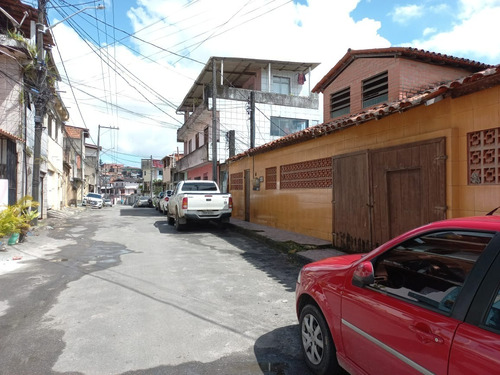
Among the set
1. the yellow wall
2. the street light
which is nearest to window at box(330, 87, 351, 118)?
the yellow wall

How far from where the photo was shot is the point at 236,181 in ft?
57.3

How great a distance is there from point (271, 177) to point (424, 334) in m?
11.3

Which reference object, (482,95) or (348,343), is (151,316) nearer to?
(348,343)

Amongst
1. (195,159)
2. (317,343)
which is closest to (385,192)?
(317,343)

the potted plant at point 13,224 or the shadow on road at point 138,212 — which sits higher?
the potted plant at point 13,224

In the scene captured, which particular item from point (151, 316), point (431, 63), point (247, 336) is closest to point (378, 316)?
point (247, 336)

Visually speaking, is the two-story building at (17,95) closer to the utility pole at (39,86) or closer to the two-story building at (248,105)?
the utility pole at (39,86)

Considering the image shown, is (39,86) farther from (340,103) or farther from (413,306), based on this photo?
(413,306)

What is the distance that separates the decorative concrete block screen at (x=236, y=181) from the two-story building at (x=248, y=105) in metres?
1.83

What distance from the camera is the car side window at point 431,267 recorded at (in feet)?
6.45

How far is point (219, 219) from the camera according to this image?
13109 millimetres

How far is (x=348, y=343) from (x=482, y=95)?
14.5ft

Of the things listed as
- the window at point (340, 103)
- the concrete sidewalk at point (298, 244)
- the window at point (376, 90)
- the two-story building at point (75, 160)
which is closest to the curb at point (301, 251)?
the concrete sidewalk at point (298, 244)

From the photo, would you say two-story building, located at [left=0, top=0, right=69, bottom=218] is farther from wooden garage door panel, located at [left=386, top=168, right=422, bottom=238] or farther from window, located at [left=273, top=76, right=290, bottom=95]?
window, located at [left=273, top=76, right=290, bottom=95]
